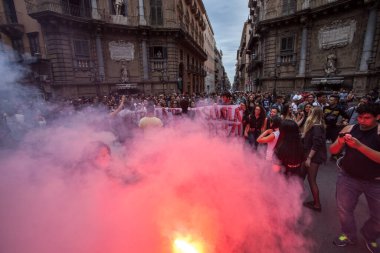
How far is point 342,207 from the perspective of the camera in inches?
94.3

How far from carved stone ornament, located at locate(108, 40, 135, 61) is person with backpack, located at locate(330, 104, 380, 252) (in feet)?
60.9

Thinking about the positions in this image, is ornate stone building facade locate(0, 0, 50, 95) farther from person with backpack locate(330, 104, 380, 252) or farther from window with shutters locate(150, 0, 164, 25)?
person with backpack locate(330, 104, 380, 252)

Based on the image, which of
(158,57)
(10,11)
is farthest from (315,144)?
(10,11)

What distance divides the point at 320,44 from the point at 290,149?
1682 centimetres

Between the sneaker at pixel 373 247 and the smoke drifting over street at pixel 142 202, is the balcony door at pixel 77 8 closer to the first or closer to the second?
the smoke drifting over street at pixel 142 202

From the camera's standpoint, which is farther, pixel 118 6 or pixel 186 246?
pixel 118 6

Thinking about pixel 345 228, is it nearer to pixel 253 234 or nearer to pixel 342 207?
pixel 342 207

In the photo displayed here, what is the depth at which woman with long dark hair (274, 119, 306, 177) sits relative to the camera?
2.71 m

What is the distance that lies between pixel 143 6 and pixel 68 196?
19.5 meters

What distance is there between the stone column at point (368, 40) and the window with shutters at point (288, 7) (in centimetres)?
526

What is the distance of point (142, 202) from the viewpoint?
2434mm

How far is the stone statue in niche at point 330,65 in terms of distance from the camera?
48.9ft

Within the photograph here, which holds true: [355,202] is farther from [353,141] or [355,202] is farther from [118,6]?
[118,6]

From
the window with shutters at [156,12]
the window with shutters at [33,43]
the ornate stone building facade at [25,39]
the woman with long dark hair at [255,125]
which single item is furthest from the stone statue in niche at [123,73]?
the woman with long dark hair at [255,125]
